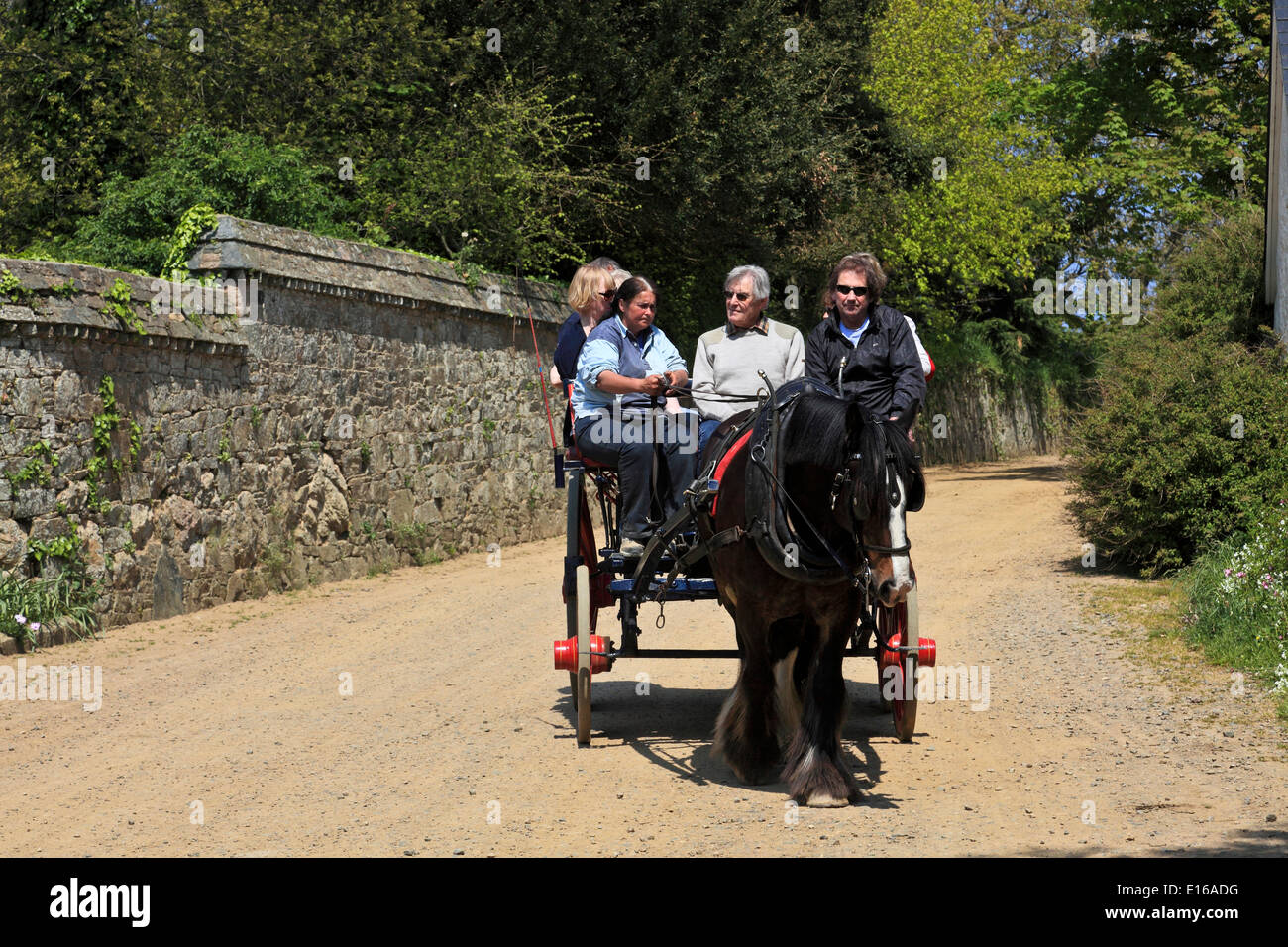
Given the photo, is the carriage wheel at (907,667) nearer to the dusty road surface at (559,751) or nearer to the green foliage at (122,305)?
the dusty road surface at (559,751)

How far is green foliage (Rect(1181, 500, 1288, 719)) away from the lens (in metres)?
8.39

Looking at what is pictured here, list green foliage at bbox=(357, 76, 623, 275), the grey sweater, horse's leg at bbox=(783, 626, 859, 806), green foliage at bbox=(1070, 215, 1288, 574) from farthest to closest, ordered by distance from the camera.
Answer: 1. green foliage at bbox=(357, 76, 623, 275)
2. green foliage at bbox=(1070, 215, 1288, 574)
3. the grey sweater
4. horse's leg at bbox=(783, 626, 859, 806)

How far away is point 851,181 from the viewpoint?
25453mm

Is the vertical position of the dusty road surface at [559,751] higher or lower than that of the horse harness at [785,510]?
lower

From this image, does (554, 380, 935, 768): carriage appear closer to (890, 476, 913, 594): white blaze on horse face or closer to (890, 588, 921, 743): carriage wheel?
(890, 588, 921, 743): carriage wheel

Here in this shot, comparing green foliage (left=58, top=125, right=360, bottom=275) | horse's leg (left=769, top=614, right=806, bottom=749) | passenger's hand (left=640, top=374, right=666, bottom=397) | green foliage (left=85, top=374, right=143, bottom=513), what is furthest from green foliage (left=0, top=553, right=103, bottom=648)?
horse's leg (left=769, top=614, right=806, bottom=749)

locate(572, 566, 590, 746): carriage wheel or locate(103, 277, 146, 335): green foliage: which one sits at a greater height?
locate(103, 277, 146, 335): green foliage

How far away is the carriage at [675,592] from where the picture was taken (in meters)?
6.36

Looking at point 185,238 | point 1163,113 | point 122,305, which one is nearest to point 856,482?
point 122,305

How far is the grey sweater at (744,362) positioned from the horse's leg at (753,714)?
1318 millimetres

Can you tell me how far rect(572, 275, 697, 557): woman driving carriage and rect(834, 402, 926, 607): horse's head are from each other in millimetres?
1703

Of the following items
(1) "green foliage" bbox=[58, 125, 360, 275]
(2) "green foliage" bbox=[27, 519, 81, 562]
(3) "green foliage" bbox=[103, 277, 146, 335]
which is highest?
(1) "green foliage" bbox=[58, 125, 360, 275]

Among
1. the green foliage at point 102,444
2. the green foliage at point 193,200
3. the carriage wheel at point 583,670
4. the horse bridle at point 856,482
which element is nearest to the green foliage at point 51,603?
the green foliage at point 102,444

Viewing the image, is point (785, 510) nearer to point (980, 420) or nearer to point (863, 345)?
point (863, 345)
